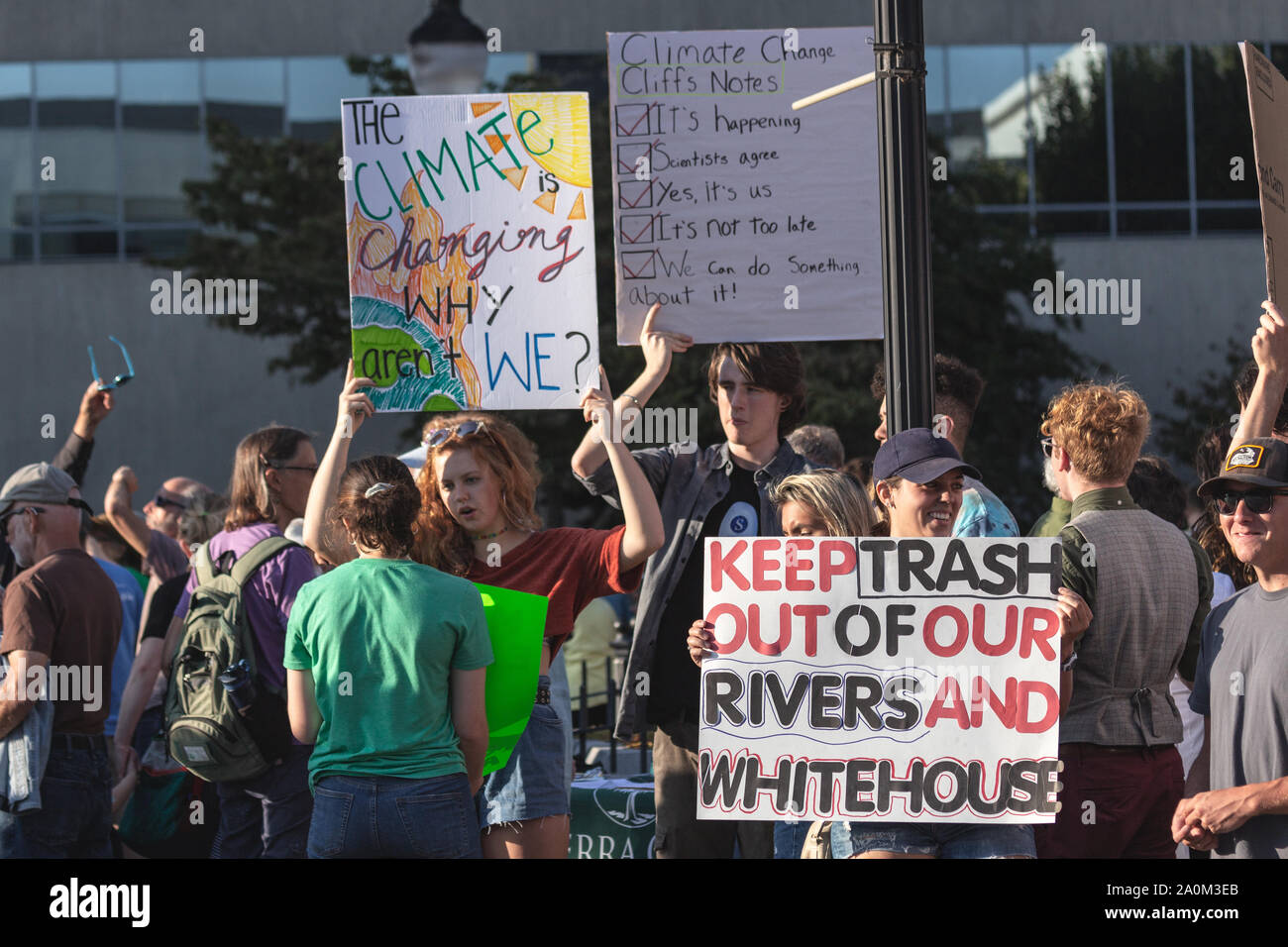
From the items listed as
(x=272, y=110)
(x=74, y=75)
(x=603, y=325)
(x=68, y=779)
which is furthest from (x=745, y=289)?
(x=74, y=75)

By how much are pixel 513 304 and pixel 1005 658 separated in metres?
2.12

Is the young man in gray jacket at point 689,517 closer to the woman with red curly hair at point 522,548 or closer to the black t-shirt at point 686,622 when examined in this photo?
the black t-shirt at point 686,622

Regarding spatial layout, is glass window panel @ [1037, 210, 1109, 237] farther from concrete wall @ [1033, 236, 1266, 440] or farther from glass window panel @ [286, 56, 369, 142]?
glass window panel @ [286, 56, 369, 142]

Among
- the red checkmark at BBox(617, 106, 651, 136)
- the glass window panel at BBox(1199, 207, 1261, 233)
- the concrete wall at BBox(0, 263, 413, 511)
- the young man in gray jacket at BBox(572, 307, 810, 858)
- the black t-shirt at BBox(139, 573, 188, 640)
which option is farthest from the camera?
the glass window panel at BBox(1199, 207, 1261, 233)

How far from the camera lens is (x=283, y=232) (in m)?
19.6

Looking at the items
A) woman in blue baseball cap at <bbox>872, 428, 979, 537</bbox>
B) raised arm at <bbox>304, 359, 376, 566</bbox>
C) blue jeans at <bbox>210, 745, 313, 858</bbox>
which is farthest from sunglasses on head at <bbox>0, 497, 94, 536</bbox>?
woman in blue baseball cap at <bbox>872, 428, 979, 537</bbox>

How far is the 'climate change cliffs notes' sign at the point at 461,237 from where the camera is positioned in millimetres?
5047

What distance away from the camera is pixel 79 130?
71.9ft

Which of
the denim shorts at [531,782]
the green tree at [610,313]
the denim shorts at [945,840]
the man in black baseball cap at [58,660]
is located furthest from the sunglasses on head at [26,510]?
the green tree at [610,313]

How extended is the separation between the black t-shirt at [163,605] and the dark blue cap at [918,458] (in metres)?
3.48

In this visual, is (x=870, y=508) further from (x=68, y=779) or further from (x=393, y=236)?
(x=68, y=779)

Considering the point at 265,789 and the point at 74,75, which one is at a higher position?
the point at 74,75

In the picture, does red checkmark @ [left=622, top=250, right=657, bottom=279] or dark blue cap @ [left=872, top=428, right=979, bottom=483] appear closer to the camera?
dark blue cap @ [left=872, top=428, right=979, bottom=483]

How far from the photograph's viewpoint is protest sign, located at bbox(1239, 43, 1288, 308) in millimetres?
4668
